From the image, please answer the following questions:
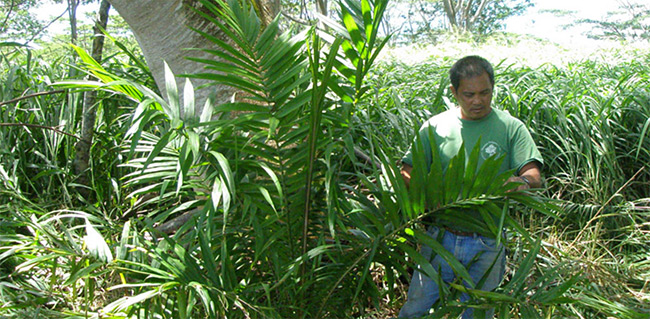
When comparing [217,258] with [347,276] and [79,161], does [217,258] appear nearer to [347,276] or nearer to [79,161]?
[347,276]

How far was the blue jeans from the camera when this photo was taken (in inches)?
77.5

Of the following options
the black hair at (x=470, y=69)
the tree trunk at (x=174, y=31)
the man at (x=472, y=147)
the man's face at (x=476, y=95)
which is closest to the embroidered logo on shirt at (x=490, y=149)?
the man at (x=472, y=147)

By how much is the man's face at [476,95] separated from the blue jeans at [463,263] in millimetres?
452

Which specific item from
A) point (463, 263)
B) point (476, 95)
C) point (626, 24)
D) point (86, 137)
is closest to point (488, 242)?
point (463, 263)

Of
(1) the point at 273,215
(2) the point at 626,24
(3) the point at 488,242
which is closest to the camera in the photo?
(1) the point at 273,215

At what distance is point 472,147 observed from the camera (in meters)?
1.98

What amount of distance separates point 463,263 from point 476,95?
61cm

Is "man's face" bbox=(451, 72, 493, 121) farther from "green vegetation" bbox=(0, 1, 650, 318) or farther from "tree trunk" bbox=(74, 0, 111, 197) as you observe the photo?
"tree trunk" bbox=(74, 0, 111, 197)

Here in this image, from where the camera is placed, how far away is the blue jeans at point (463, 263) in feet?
6.46

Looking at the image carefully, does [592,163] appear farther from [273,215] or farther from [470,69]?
[273,215]

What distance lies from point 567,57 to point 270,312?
6.92m

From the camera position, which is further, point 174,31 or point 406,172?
point 174,31

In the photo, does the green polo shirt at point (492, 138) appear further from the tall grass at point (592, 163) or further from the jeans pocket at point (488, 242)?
the tall grass at point (592, 163)

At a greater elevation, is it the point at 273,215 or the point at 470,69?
the point at 470,69
